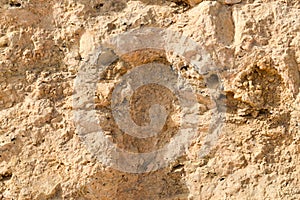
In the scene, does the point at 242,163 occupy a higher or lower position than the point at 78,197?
higher

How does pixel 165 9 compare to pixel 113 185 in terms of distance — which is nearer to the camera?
pixel 113 185

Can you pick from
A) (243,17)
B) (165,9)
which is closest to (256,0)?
(243,17)

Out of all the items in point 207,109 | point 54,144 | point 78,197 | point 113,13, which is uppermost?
point 113,13

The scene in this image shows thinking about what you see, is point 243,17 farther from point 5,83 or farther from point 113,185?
point 5,83

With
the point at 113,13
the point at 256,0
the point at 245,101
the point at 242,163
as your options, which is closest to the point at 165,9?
the point at 113,13

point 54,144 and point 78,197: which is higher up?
point 54,144

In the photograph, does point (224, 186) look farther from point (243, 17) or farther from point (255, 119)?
point (243, 17)
